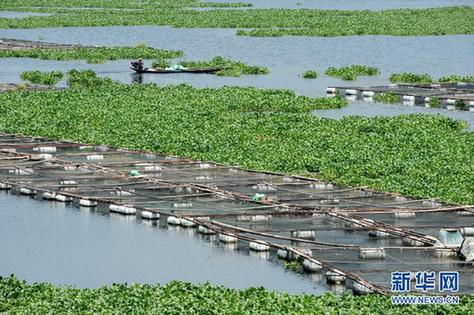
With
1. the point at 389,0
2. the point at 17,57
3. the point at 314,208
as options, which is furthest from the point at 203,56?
the point at 389,0

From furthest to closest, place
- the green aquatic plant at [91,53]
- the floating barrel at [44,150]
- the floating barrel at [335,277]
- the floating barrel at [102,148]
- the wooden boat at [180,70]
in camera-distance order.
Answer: the green aquatic plant at [91,53] → the wooden boat at [180,70] → the floating barrel at [102,148] → the floating barrel at [44,150] → the floating barrel at [335,277]

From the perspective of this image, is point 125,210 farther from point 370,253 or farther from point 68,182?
point 370,253

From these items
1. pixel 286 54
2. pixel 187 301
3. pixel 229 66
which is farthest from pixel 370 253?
pixel 286 54

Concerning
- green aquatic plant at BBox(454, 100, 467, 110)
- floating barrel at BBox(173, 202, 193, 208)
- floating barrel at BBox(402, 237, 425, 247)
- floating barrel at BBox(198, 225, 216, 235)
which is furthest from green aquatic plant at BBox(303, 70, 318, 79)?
floating barrel at BBox(402, 237, 425, 247)

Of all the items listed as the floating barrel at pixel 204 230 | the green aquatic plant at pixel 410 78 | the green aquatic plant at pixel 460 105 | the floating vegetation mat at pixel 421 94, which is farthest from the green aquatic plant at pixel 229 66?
the floating barrel at pixel 204 230

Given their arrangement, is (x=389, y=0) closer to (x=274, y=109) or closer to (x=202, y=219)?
(x=274, y=109)

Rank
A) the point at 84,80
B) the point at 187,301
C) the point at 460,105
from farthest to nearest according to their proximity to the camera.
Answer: the point at 84,80
the point at 460,105
the point at 187,301

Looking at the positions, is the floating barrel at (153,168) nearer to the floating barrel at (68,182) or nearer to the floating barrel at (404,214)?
the floating barrel at (68,182)
